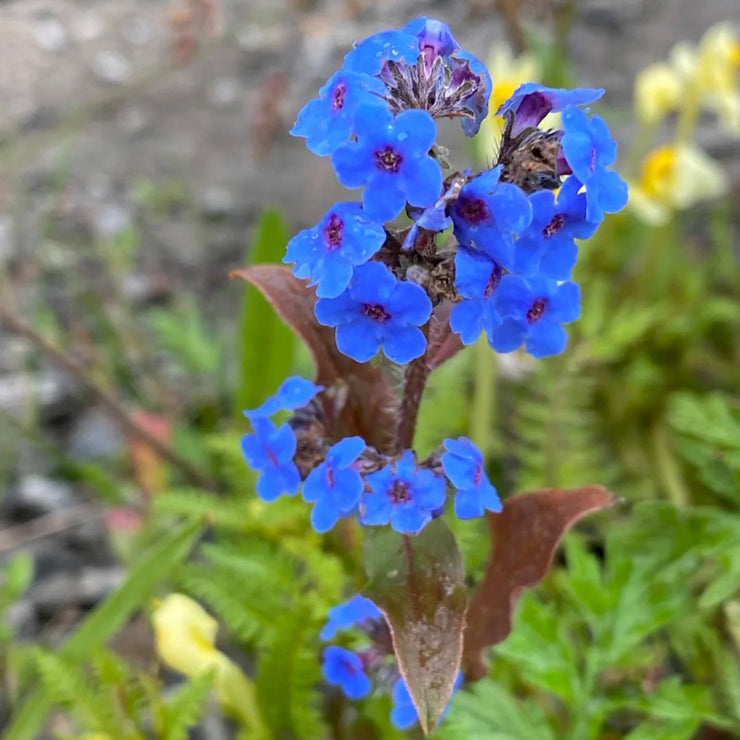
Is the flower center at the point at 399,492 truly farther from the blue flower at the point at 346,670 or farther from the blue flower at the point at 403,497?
the blue flower at the point at 346,670

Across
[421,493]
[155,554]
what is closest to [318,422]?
[421,493]

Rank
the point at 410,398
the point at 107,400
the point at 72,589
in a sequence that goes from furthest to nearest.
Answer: the point at 72,589
the point at 107,400
the point at 410,398

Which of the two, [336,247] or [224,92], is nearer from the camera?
[336,247]

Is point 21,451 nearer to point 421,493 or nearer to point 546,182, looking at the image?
point 421,493

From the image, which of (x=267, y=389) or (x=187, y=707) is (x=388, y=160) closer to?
(x=187, y=707)

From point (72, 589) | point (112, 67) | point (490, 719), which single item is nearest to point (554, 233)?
point (490, 719)

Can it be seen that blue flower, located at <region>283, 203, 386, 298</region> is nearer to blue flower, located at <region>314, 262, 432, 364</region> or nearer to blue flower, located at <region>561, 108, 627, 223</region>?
blue flower, located at <region>314, 262, 432, 364</region>
